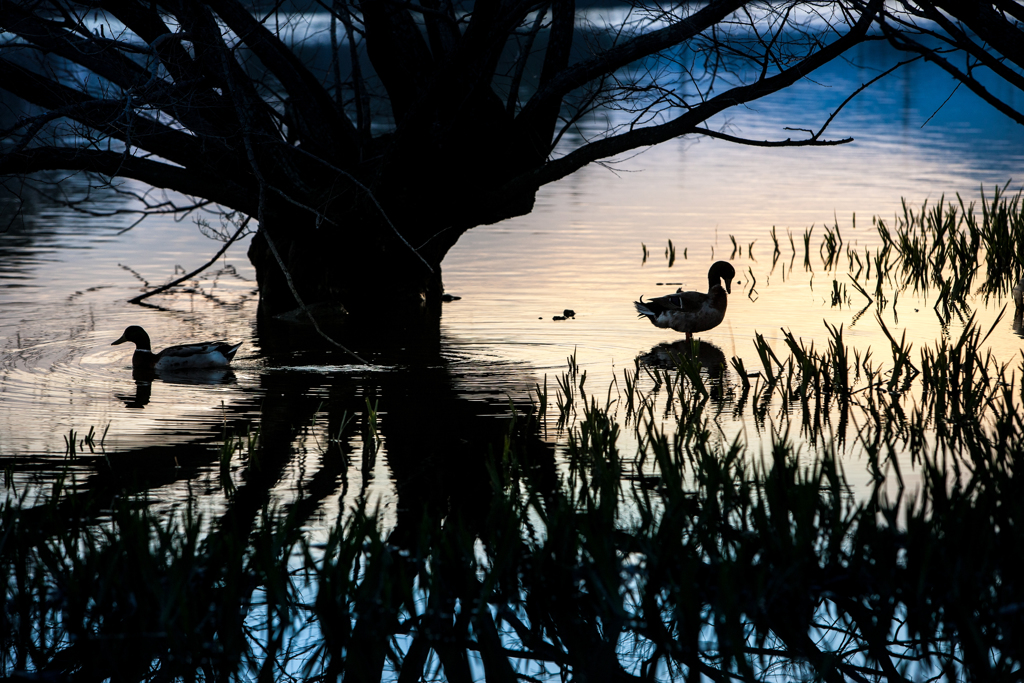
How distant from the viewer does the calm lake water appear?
19.7 ft

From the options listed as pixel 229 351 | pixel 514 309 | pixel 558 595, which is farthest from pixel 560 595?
pixel 514 309

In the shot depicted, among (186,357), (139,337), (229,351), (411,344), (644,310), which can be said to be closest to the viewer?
(186,357)

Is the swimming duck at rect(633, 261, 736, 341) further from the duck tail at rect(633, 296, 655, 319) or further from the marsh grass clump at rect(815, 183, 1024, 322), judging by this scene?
the marsh grass clump at rect(815, 183, 1024, 322)

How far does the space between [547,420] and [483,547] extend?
7.12ft

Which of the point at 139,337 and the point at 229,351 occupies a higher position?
the point at 139,337

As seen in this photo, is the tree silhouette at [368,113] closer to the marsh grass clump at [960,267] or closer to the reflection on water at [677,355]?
the reflection on water at [677,355]

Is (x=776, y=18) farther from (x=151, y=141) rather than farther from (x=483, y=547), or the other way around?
(x=151, y=141)

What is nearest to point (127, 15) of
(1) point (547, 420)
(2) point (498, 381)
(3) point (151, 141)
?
(3) point (151, 141)

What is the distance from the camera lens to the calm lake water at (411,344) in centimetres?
600

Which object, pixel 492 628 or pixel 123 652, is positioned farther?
pixel 492 628

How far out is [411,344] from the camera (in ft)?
29.0

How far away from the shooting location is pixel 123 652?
3385 mm

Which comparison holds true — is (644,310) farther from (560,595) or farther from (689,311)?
(560,595)

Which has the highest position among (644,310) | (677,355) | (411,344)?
(644,310)
